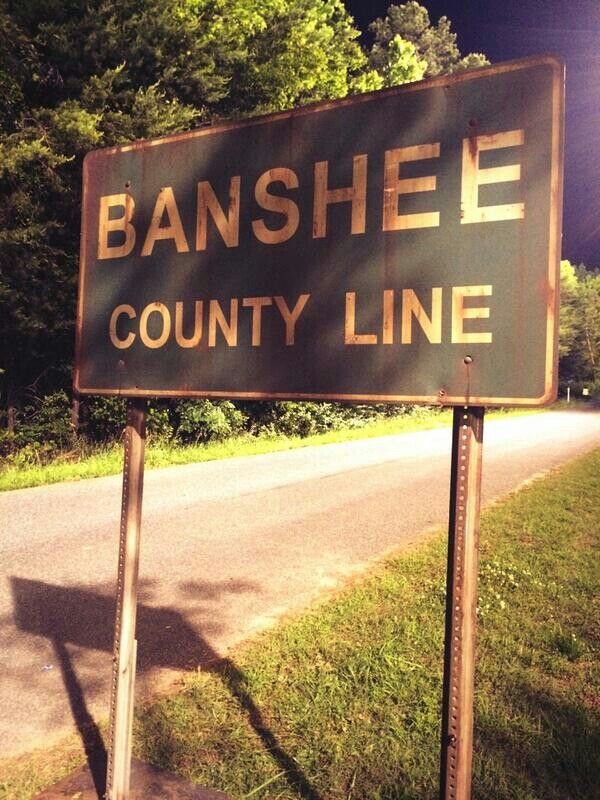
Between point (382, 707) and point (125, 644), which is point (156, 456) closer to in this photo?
point (382, 707)

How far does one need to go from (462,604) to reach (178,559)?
14.6 feet

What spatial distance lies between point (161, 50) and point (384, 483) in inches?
416

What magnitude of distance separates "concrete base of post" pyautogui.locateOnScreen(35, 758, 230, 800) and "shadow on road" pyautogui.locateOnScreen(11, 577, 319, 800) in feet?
0.14

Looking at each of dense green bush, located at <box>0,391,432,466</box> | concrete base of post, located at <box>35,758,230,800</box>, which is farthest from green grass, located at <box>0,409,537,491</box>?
concrete base of post, located at <box>35,758,230,800</box>

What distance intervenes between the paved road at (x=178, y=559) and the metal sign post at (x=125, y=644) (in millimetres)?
944

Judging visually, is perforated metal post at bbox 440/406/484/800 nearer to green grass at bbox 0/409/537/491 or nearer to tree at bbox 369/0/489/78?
green grass at bbox 0/409/537/491

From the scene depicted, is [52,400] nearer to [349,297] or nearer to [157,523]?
[157,523]

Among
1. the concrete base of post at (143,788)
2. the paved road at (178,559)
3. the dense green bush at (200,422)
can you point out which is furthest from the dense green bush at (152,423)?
the concrete base of post at (143,788)

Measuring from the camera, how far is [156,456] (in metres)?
12.1

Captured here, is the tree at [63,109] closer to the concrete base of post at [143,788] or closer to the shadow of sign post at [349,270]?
the shadow of sign post at [349,270]

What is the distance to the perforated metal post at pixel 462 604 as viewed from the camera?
164cm

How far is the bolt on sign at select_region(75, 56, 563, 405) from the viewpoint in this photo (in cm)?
157

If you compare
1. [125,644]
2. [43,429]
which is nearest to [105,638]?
[125,644]

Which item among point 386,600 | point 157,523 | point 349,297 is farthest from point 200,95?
point 349,297
